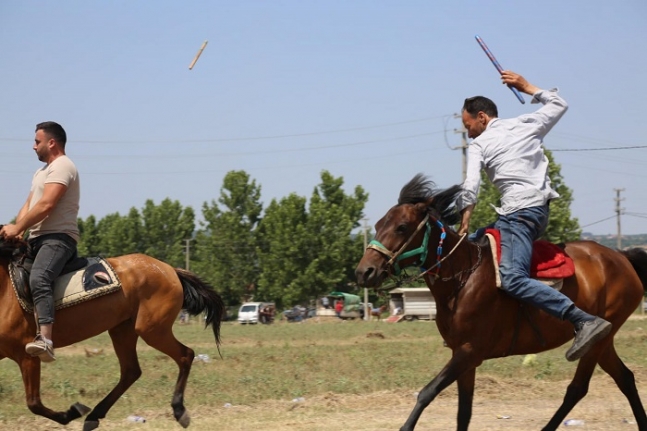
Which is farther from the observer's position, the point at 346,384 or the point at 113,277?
the point at 346,384

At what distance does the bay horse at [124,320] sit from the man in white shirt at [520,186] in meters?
3.55

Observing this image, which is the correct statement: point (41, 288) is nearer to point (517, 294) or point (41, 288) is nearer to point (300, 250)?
point (517, 294)

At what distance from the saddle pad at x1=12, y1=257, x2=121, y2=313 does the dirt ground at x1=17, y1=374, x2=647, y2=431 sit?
1.46m

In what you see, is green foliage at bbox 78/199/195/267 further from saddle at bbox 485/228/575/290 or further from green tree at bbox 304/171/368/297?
saddle at bbox 485/228/575/290

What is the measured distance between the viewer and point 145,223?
3556 inches

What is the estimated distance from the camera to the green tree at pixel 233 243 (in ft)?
263

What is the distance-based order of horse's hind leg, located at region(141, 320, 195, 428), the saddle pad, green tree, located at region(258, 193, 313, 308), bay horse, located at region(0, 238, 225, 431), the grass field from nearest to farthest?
bay horse, located at region(0, 238, 225, 431) → the saddle pad → horse's hind leg, located at region(141, 320, 195, 428) → the grass field → green tree, located at region(258, 193, 313, 308)

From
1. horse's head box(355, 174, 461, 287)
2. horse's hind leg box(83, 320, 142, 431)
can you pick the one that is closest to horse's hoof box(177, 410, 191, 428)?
horse's hind leg box(83, 320, 142, 431)

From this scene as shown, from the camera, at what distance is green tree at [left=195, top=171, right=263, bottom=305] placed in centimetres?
8012

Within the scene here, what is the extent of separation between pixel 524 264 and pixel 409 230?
1111 millimetres

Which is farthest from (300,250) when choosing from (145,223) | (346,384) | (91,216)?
(346,384)

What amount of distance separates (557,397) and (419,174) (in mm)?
4936

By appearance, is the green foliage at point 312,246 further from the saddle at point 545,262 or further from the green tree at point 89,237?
the saddle at point 545,262

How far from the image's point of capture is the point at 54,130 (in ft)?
29.3
